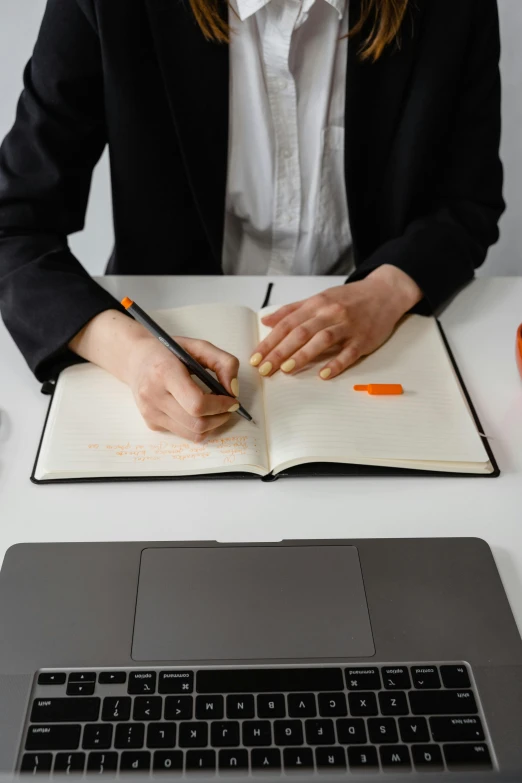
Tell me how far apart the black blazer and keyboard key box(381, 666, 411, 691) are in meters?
0.47

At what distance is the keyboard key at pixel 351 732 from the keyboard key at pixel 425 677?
54 millimetres

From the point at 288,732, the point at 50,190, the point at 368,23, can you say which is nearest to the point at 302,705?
the point at 288,732

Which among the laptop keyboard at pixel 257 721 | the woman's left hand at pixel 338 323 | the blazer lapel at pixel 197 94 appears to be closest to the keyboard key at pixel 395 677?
the laptop keyboard at pixel 257 721

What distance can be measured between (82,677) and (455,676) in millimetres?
281

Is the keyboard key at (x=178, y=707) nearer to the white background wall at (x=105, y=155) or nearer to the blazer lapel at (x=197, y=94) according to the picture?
the blazer lapel at (x=197, y=94)

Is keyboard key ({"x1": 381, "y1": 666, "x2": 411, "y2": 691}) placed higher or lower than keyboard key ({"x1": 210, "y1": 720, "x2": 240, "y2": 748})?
lower

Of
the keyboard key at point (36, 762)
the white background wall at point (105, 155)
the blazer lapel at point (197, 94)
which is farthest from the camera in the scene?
the white background wall at point (105, 155)

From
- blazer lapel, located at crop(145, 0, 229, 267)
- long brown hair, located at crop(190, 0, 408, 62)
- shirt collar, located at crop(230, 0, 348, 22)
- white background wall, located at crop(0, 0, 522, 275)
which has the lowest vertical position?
white background wall, located at crop(0, 0, 522, 275)

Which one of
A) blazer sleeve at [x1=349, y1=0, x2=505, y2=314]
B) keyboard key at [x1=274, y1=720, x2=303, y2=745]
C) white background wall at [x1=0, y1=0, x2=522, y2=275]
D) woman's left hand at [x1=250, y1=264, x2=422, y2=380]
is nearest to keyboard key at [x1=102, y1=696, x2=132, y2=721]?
keyboard key at [x1=274, y1=720, x2=303, y2=745]

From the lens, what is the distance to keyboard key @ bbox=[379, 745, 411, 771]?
49 centimetres

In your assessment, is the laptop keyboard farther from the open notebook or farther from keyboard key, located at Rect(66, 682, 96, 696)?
the open notebook

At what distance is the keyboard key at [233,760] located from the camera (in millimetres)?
488

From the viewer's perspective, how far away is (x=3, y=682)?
1.73ft

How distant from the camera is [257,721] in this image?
507 mm
